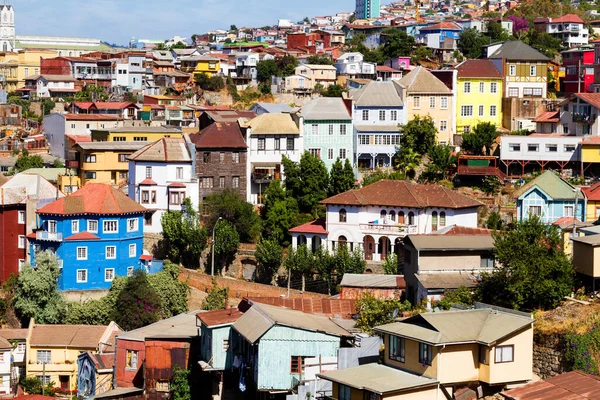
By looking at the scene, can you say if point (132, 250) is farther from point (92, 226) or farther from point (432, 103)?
→ point (432, 103)

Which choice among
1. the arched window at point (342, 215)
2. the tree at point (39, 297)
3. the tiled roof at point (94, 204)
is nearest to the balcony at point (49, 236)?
the tiled roof at point (94, 204)

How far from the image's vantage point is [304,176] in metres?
59.1

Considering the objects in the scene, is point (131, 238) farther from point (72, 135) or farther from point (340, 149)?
point (72, 135)

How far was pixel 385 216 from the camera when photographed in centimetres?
5425

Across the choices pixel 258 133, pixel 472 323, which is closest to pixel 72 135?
pixel 258 133

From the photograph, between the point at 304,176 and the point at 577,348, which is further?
the point at 304,176

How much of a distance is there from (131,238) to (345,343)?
794 inches

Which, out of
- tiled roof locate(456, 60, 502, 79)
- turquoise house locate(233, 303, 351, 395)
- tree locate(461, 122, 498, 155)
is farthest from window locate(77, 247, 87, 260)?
tiled roof locate(456, 60, 502, 79)

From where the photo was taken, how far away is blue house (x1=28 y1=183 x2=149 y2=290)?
5209 cm

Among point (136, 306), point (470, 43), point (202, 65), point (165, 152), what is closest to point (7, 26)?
point (202, 65)

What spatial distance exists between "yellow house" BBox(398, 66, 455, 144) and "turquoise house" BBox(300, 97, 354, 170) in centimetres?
404

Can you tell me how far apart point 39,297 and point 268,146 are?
16.7 meters

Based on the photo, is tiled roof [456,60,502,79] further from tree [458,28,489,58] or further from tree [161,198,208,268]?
tree [458,28,489,58]

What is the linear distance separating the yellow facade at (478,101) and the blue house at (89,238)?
73.7ft
